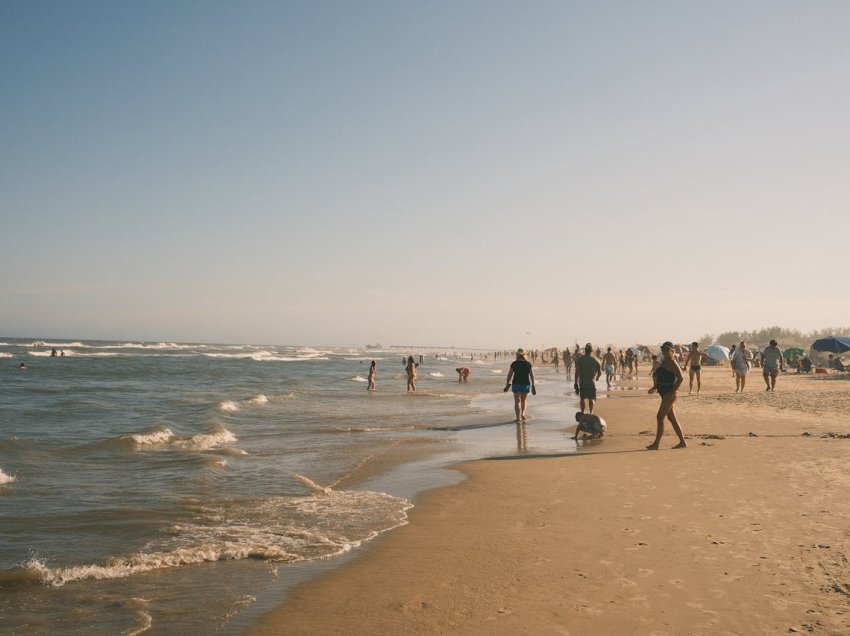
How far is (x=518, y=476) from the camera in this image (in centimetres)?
896

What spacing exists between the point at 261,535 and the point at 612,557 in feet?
12.0

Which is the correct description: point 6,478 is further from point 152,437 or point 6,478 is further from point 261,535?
point 261,535

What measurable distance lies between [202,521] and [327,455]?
4906 millimetres

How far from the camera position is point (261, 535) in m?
6.36

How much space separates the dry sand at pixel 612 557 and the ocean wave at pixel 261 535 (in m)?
0.51

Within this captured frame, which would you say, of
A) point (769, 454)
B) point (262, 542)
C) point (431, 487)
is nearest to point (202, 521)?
point (262, 542)

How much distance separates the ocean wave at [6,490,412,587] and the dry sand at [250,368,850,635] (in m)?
0.51

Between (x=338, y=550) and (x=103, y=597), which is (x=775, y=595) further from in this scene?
(x=103, y=597)

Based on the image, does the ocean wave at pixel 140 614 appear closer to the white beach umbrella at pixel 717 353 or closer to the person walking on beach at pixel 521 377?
the person walking on beach at pixel 521 377

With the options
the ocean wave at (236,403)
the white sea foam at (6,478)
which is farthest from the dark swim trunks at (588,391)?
the ocean wave at (236,403)

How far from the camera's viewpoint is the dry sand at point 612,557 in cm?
396

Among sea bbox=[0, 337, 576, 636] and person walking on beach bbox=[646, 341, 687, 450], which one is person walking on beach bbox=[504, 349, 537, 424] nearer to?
sea bbox=[0, 337, 576, 636]

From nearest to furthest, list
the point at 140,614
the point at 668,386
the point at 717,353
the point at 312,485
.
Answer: the point at 140,614 < the point at 312,485 < the point at 668,386 < the point at 717,353

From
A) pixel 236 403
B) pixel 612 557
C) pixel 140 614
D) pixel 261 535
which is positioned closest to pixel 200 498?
pixel 261 535
